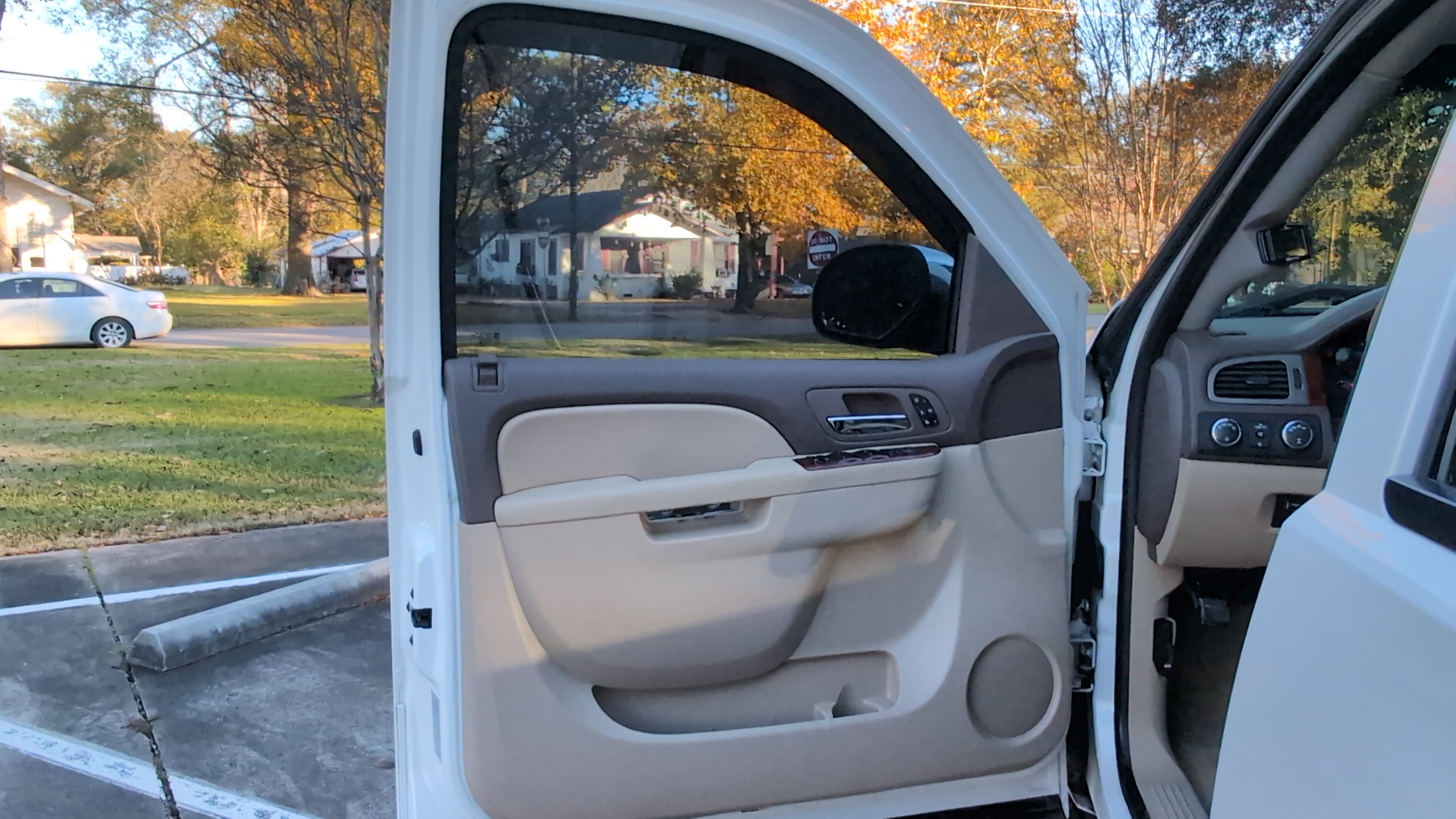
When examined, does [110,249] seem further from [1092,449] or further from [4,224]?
[1092,449]

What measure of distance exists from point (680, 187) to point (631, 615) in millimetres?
875

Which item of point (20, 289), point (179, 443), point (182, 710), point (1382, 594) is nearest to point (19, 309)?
point (20, 289)

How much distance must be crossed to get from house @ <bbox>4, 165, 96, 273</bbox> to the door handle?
9.03 m

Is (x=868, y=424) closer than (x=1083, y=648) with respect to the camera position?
Yes

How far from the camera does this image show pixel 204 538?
638 centimetres

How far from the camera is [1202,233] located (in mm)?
1953

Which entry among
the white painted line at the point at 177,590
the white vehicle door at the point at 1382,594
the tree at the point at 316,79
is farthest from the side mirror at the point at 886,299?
the tree at the point at 316,79

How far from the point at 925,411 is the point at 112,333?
34.0 feet

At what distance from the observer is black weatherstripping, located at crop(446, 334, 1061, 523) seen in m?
1.81

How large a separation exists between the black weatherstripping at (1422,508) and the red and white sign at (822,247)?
1.18 m

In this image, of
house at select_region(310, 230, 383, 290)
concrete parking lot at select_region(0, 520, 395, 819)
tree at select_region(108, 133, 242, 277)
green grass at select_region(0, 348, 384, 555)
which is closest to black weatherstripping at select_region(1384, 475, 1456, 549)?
→ concrete parking lot at select_region(0, 520, 395, 819)

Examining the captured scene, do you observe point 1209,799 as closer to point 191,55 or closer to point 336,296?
point 191,55

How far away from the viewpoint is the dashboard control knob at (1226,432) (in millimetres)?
1969

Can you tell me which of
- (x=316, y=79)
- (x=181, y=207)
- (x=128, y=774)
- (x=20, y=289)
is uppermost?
(x=316, y=79)
